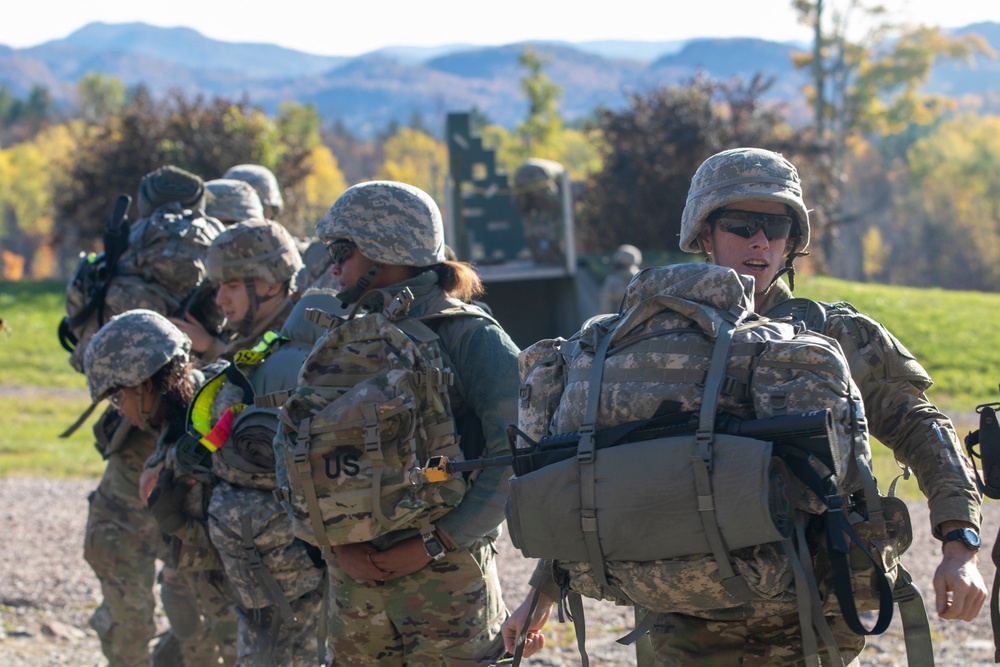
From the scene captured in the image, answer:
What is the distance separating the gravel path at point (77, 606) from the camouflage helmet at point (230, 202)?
2.60 metres

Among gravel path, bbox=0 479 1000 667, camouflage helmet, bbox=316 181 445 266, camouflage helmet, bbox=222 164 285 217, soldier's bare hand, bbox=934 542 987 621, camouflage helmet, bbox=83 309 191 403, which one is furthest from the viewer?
camouflage helmet, bbox=222 164 285 217

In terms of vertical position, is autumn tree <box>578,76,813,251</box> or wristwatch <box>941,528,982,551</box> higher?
wristwatch <box>941,528,982,551</box>

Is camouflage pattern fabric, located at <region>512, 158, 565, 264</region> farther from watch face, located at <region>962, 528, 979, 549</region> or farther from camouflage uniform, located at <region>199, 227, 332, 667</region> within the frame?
watch face, located at <region>962, 528, 979, 549</region>

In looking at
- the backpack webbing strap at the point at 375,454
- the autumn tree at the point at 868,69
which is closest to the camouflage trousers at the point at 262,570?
the backpack webbing strap at the point at 375,454

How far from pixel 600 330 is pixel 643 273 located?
0.62 ft

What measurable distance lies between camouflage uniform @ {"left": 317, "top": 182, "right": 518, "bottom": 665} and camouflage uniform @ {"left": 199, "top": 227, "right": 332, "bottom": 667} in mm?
605

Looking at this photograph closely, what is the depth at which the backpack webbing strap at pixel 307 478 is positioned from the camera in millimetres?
3619

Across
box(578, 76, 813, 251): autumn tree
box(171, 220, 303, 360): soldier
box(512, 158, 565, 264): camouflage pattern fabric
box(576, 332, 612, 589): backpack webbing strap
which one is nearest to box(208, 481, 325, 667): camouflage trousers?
box(171, 220, 303, 360): soldier

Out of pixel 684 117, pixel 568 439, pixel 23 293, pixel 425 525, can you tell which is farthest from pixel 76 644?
pixel 23 293

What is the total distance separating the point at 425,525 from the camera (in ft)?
12.3

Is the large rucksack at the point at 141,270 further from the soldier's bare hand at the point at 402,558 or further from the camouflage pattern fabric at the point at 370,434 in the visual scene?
the soldier's bare hand at the point at 402,558

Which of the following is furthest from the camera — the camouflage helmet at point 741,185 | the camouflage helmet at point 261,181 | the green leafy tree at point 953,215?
the green leafy tree at point 953,215

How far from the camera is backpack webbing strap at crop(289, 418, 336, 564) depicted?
3.62 metres

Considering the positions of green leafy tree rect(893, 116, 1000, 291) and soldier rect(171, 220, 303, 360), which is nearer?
soldier rect(171, 220, 303, 360)
